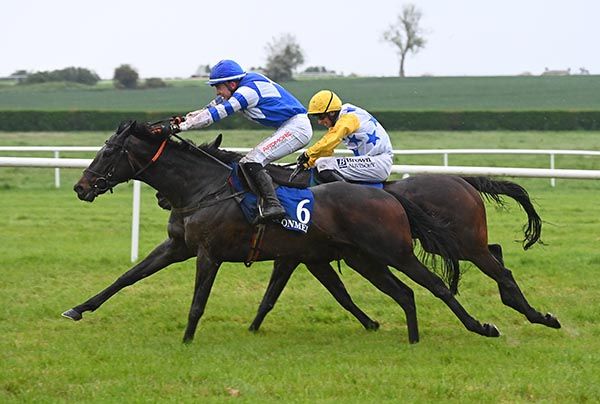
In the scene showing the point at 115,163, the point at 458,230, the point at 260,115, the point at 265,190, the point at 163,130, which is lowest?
the point at 458,230

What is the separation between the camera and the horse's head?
23.3 ft

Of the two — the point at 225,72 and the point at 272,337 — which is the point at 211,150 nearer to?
the point at 225,72

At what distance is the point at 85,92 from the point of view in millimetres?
44719

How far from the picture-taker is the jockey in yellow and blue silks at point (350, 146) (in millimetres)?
7504

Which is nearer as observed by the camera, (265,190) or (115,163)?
(265,190)

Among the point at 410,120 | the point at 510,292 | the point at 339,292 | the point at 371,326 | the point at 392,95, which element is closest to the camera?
the point at 510,292

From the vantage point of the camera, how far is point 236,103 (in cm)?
698

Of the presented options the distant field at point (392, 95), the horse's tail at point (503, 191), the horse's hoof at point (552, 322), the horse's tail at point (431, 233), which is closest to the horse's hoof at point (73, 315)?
the horse's tail at point (431, 233)

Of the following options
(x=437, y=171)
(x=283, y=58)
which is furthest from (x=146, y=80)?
(x=437, y=171)

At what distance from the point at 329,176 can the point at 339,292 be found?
82cm

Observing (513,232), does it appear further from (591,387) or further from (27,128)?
(27,128)

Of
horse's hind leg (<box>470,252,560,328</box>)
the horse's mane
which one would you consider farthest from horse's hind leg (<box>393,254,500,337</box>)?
the horse's mane

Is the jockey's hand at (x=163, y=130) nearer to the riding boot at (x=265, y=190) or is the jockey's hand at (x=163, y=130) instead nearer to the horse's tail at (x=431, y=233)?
the riding boot at (x=265, y=190)

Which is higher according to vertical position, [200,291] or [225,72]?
[225,72]
